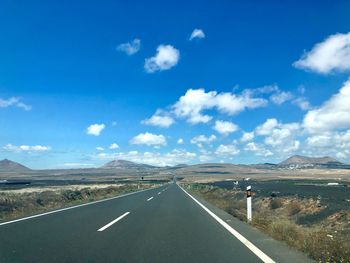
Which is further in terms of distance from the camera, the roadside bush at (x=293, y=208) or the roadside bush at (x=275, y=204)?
the roadside bush at (x=275, y=204)

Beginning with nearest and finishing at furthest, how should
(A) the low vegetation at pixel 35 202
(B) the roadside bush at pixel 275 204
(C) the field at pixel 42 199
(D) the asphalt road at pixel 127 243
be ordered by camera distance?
(D) the asphalt road at pixel 127 243
(A) the low vegetation at pixel 35 202
(C) the field at pixel 42 199
(B) the roadside bush at pixel 275 204

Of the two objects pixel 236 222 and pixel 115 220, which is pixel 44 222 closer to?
pixel 115 220

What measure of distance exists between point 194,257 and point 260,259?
1273 mm

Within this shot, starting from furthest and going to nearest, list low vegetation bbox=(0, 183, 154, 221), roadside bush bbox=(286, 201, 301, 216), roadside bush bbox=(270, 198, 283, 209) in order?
roadside bush bbox=(270, 198, 283, 209) < roadside bush bbox=(286, 201, 301, 216) < low vegetation bbox=(0, 183, 154, 221)

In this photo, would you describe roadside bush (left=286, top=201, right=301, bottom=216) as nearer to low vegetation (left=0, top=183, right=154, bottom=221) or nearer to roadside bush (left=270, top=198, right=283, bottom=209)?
roadside bush (left=270, top=198, right=283, bottom=209)

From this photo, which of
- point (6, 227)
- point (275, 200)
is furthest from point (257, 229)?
point (275, 200)

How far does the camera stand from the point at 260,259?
8289 millimetres

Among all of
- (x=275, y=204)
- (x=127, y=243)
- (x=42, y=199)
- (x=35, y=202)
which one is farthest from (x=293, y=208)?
(x=42, y=199)

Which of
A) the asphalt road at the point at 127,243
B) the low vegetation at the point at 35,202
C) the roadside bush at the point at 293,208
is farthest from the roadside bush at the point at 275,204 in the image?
the asphalt road at the point at 127,243

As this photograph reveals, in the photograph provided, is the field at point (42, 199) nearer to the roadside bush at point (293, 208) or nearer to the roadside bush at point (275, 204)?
the roadside bush at point (275, 204)

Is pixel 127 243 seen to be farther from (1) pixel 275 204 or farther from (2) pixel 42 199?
(2) pixel 42 199

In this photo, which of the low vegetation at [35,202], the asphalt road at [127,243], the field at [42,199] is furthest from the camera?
the field at [42,199]

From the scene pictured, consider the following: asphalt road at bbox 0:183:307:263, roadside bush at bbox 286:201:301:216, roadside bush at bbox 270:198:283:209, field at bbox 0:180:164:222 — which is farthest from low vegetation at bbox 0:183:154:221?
roadside bush at bbox 286:201:301:216

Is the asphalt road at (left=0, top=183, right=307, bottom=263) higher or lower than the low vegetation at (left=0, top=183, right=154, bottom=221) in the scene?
lower
